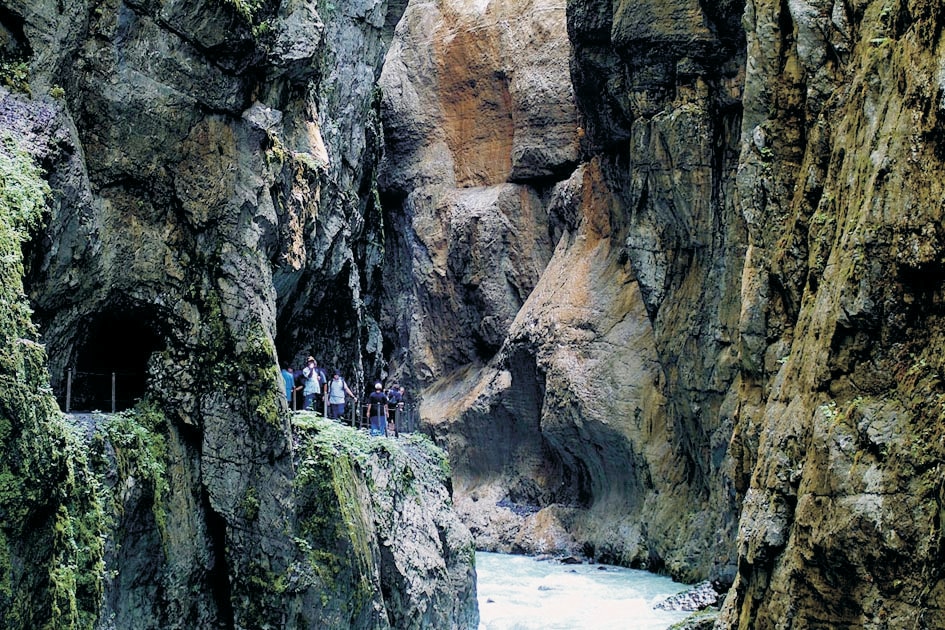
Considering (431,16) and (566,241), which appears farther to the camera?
(431,16)

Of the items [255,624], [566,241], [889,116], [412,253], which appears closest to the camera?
[889,116]

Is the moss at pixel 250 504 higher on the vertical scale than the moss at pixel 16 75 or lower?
lower

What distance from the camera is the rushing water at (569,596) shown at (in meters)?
23.2

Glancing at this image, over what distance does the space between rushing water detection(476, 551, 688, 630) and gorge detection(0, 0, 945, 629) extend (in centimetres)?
134

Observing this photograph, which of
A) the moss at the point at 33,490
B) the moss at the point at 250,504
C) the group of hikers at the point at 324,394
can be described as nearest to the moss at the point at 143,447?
the moss at the point at 250,504

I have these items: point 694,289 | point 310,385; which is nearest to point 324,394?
point 310,385

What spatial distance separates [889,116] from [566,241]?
25.2 metres

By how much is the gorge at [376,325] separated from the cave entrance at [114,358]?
97mm

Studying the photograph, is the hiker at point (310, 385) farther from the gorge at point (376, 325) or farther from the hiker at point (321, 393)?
the gorge at point (376, 325)

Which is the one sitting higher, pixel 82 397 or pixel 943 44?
pixel 943 44

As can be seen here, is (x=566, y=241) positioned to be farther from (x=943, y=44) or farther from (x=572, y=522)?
(x=943, y=44)

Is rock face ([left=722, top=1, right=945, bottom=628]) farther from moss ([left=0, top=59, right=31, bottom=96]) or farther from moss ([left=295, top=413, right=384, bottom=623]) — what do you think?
moss ([left=0, top=59, right=31, bottom=96])

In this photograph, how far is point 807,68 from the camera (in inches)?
598

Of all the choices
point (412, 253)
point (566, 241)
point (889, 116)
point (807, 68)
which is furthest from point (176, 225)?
point (412, 253)
